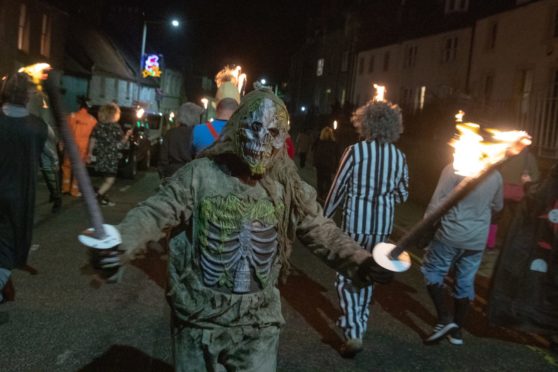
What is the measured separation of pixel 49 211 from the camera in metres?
10.9

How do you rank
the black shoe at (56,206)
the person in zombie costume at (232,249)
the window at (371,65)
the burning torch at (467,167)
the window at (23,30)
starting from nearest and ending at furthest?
the burning torch at (467,167), the person in zombie costume at (232,249), the black shoe at (56,206), the window at (23,30), the window at (371,65)

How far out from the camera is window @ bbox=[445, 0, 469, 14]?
28000 mm

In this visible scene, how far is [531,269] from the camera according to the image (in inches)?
219

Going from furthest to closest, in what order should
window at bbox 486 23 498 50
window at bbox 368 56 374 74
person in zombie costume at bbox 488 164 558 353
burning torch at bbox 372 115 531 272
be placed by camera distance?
window at bbox 368 56 374 74 < window at bbox 486 23 498 50 < person in zombie costume at bbox 488 164 558 353 < burning torch at bbox 372 115 531 272

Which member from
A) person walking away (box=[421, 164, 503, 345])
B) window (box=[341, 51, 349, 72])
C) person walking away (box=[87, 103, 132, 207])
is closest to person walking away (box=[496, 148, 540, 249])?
person walking away (box=[421, 164, 503, 345])

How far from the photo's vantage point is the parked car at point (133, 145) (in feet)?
56.0

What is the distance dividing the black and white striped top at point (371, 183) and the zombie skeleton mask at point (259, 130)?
2.46 m

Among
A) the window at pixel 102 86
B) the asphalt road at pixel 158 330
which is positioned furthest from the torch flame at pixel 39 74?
the window at pixel 102 86

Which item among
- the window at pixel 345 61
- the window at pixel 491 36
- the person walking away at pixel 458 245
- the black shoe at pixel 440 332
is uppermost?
the window at pixel 345 61

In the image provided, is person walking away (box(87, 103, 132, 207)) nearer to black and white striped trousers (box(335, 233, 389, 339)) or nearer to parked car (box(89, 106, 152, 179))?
parked car (box(89, 106, 152, 179))

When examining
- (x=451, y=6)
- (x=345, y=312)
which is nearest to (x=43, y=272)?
(x=345, y=312)

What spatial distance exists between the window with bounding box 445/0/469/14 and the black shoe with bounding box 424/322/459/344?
24.7m

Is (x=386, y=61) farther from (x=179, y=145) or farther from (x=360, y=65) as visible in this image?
(x=179, y=145)

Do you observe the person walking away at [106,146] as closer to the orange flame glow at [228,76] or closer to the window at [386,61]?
the orange flame glow at [228,76]
